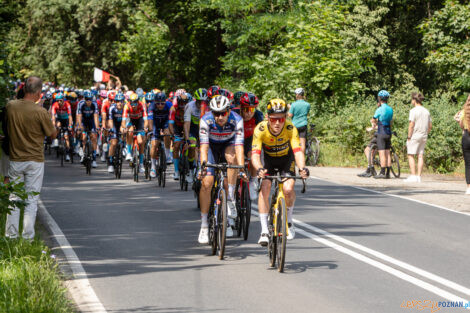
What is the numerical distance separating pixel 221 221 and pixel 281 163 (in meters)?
1.09

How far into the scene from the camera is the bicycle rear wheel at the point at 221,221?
906 centimetres

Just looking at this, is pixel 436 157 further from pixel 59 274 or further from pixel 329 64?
pixel 59 274

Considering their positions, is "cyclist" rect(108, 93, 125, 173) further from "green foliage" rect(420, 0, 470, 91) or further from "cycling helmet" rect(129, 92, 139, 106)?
"green foliage" rect(420, 0, 470, 91)

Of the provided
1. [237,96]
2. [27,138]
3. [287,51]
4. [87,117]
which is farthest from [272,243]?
[287,51]

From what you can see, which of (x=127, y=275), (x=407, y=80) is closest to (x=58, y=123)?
(x=127, y=275)

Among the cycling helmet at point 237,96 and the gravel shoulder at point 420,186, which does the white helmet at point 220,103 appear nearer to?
the cycling helmet at point 237,96

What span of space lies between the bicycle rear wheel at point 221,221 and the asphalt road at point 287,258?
182 mm

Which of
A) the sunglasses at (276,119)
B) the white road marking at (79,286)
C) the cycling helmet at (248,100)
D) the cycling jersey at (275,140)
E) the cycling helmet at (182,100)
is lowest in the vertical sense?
the white road marking at (79,286)

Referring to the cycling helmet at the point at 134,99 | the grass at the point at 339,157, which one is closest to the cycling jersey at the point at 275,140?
the cycling helmet at the point at 134,99

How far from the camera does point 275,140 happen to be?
951cm

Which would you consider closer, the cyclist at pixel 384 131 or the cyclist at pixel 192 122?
the cyclist at pixel 192 122

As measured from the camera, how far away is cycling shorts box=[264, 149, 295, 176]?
9641 millimetres

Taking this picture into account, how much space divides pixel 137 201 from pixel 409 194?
575 centimetres

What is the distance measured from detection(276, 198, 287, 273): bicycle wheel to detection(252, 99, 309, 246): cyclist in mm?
541
